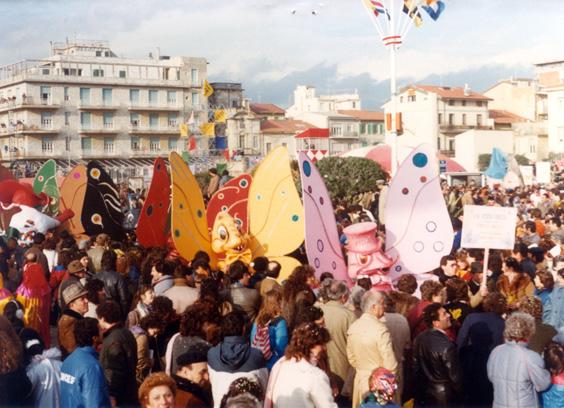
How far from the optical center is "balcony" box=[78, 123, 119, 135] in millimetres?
55500

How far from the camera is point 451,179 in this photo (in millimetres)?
32688

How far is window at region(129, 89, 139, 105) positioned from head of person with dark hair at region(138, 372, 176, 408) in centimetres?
5429

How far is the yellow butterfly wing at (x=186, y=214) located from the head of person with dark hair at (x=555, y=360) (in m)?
6.62

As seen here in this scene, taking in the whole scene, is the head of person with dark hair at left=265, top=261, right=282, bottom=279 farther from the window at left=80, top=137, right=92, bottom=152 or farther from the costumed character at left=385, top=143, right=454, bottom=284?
the window at left=80, top=137, right=92, bottom=152

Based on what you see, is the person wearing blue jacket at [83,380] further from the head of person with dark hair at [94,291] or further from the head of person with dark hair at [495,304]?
the head of person with dark hair at [495,304]

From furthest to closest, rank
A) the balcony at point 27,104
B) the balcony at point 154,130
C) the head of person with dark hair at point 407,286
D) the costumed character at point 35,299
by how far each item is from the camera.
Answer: the balcony at point 154,130 < the balcony at point 27,104 < the costumed character at point 35,299 < the head of person with dark hair at point 407,286

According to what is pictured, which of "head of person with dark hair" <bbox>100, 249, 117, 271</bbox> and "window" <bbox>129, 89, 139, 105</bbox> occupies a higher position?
"window" <bbox>129, 89, 139, 105</bbox>

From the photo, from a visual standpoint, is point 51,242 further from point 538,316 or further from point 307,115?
point 307,115

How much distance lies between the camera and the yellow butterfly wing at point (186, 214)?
11555mm

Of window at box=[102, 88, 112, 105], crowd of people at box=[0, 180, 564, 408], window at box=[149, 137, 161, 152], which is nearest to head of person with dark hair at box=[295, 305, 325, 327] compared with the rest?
crowd of people at box=[0, 180, 564, 408]

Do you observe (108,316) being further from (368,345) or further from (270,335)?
(368,345)

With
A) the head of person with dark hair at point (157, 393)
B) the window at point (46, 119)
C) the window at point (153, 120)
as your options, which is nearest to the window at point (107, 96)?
the window at point (153, 120)

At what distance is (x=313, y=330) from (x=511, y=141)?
6169 cm

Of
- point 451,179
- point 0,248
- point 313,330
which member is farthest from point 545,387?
point 451,179
